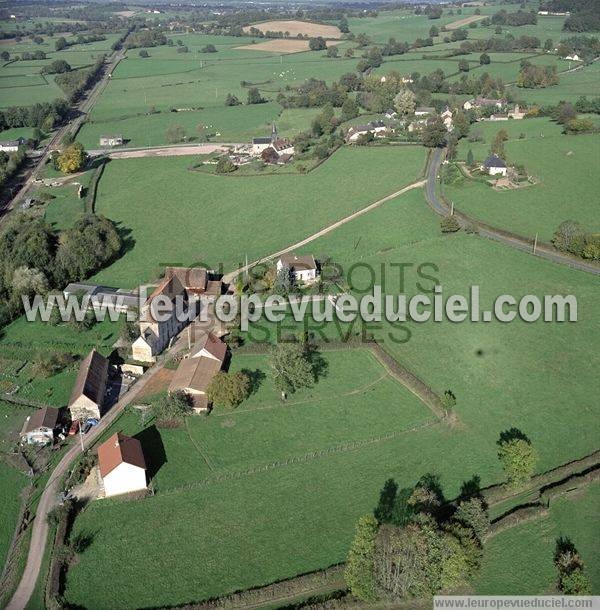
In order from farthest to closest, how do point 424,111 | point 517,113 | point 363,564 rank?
point 424,111
point 517,113
point 363,564

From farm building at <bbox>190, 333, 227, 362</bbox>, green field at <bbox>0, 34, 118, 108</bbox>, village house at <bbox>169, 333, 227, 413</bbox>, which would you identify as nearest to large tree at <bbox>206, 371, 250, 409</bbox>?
village house at <bbox>169, 333, 227, 413</bbox>

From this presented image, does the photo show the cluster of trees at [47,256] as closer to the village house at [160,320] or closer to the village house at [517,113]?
the village house at [160,320]

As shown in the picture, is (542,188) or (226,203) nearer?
(542,188)

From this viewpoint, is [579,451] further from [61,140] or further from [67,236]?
[61,140]

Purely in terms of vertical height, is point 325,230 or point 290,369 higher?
point 290,369

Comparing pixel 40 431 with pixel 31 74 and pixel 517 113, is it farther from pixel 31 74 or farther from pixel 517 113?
pixel 31 74

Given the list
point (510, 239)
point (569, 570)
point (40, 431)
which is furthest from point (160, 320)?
point (510, 239)

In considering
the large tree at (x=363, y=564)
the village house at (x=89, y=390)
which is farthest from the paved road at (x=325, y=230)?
the large tree at (x=363, y=564)
